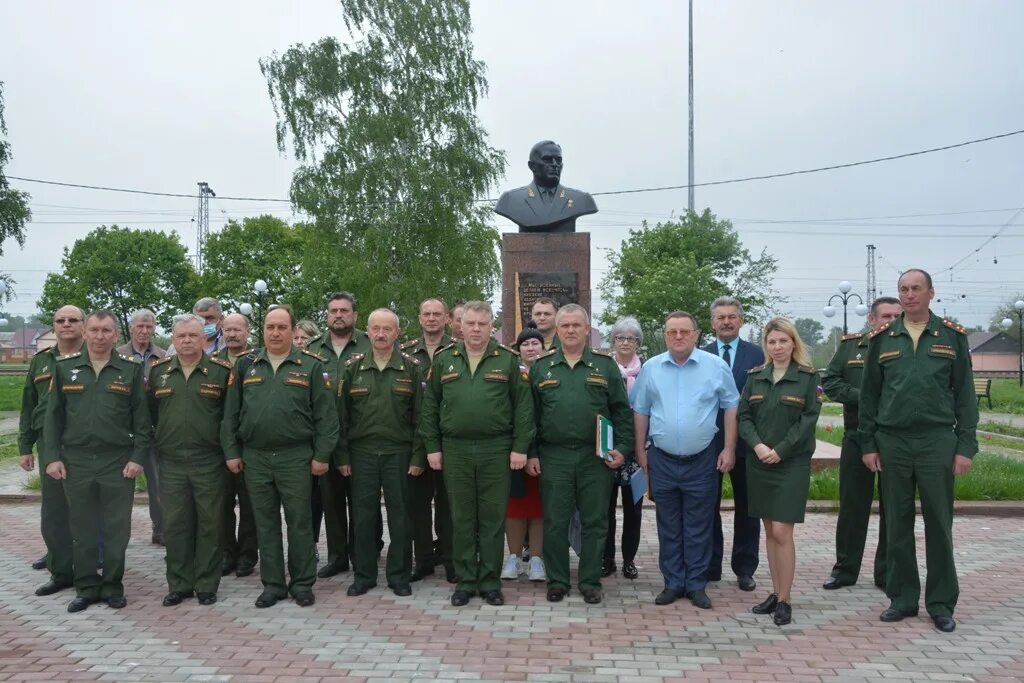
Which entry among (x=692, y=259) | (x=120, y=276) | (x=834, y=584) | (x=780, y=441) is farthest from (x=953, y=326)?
(x=120, y=276)

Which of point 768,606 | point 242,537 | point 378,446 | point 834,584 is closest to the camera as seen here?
point 768,606

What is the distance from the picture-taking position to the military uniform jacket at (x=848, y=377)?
5980 millimetres

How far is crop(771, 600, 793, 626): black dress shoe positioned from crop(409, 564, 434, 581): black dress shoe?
7.56 ft

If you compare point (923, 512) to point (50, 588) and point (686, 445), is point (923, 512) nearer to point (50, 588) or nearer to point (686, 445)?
point (686, 445)

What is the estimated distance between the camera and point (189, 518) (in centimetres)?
566

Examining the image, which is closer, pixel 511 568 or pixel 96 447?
pixel 96 447

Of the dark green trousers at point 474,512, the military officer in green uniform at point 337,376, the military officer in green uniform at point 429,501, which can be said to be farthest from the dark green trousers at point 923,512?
the military officer in green uniform at point 337,376

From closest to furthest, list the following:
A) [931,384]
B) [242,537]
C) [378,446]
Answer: [931,384], [378,446], [242,537]

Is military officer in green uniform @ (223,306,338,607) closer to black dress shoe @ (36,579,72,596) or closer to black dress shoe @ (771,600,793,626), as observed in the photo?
black dress shoe @ (36,579,72,596)

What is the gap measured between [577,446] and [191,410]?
234 centimetres

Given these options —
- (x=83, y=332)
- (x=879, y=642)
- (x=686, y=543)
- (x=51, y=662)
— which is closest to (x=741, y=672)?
(x=879, y=642)

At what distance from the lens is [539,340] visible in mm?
6398

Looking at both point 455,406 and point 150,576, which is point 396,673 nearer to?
point 455,406

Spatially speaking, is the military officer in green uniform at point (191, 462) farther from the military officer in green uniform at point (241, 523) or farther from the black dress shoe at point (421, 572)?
the black dress shoe at point (421, 572)
